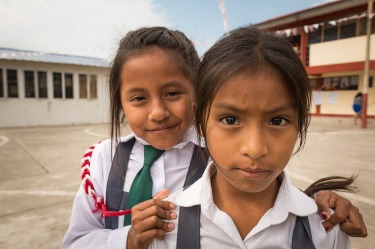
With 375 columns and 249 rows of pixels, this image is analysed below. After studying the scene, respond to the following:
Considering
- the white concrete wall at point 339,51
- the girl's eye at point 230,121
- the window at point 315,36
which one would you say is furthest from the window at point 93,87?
the girl's eye at point 230,121

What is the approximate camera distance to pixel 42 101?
11008mm

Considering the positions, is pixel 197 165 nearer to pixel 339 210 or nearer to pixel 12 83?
pixel 339 210

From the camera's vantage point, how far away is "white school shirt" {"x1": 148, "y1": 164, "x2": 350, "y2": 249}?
795 mm

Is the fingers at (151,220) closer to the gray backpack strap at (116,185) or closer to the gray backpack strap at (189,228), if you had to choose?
the gray backpack strap at (189,228)

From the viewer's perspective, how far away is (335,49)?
1207 cm

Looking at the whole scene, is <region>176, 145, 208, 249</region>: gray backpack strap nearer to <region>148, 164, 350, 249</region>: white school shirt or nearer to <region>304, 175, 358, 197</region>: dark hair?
<region>148, 164, 350, 249</region>: white school shirt

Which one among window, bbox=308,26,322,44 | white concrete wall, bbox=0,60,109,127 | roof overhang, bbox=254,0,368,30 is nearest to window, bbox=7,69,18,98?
white concrete wall, bbox=0,60,109,127

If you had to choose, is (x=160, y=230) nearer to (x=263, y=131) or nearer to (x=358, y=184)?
(x=263, y=131)

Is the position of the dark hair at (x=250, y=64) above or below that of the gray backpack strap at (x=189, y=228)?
above

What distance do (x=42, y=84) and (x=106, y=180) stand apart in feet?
37.6

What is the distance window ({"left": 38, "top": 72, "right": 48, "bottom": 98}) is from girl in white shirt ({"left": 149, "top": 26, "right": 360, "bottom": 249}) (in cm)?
1162

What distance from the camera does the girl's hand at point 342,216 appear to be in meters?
0.81

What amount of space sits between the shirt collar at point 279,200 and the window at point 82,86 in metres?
12.1

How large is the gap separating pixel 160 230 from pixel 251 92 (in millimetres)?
461
